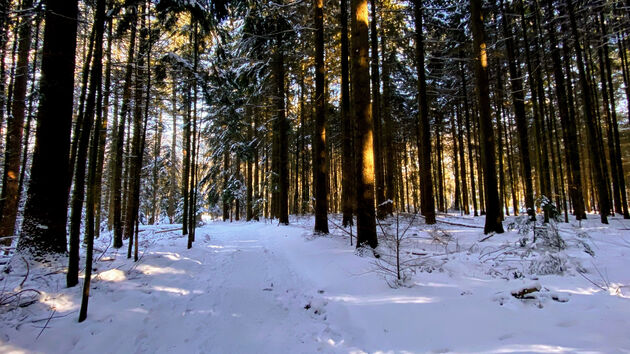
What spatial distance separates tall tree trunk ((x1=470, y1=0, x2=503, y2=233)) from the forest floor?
224cm

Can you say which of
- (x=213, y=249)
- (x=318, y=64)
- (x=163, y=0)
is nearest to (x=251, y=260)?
(x=213, y=249)

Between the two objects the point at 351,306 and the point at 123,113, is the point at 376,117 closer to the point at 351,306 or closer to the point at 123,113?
the point at 123,113

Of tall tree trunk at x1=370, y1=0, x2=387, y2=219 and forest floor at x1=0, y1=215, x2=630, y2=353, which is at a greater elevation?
tall tree trunk at x1=370, y1=0, x2=387, y2=219

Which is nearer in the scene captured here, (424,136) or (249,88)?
(424,136)

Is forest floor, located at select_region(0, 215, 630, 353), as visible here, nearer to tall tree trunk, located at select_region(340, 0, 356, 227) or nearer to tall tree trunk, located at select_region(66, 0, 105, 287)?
tall tree trunk, located at select_region(66, 0, 105, 287)

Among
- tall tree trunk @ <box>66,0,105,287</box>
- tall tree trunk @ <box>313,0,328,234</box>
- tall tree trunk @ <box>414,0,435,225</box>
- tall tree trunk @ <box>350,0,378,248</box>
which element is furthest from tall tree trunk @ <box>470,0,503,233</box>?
tall tree trunk @ <box>66,0,105,287</box>

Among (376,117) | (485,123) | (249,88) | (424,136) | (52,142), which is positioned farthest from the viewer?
(249,88)

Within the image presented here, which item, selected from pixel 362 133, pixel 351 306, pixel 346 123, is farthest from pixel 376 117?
pixel 351 306

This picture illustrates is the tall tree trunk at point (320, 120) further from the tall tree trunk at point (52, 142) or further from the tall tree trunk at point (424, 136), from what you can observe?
the tall tree trunk at point (52, 142)

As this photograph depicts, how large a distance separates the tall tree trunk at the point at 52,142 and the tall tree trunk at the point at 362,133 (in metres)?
5.71

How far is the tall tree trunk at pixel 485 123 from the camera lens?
7746mm

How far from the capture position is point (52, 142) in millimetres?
4988

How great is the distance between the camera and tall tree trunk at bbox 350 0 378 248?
636cm

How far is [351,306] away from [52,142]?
19.8 ft
